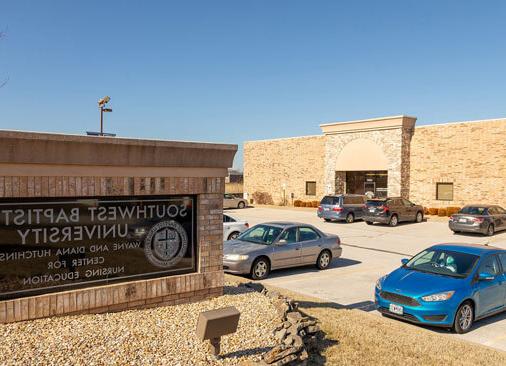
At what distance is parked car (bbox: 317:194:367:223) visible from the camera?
27.3 m

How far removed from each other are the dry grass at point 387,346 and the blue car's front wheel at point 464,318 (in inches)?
14.0

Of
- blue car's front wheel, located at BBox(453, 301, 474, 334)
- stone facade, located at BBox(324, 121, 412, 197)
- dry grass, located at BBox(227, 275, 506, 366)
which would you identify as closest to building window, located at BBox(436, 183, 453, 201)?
stone facade, located at BBox(324, 121, 412, 197)

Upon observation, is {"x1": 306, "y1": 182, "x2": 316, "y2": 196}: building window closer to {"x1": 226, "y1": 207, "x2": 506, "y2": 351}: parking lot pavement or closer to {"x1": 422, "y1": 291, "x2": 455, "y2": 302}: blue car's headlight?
{"x1": 226, "y1": 207, "x2": 506, "y2": 351}: parking lot pavement

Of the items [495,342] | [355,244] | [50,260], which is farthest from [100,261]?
[355,244]

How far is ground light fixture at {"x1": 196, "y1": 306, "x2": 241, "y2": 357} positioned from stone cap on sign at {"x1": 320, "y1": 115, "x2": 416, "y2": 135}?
96.8 ft

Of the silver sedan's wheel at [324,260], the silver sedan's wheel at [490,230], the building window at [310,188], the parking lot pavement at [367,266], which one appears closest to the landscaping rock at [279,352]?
the parking lot pavement at [367,266]

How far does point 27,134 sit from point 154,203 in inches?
83.0

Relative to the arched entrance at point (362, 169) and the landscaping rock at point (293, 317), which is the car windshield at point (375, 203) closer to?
the arched entrance at point (362, 169)

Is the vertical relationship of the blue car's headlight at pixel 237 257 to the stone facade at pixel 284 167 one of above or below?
below

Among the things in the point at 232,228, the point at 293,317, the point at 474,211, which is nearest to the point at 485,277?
the point at 293,317

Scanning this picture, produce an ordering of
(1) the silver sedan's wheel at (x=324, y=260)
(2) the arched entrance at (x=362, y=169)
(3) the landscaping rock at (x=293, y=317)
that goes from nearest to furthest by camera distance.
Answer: (3) the landscaping rock at (x=293, y=317)
(1) the silver sedan's wheel at (x=324, y=260)
(2) the arched entrance at (x=362, y=169)

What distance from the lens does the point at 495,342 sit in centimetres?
801

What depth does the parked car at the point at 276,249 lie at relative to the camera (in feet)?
38.9

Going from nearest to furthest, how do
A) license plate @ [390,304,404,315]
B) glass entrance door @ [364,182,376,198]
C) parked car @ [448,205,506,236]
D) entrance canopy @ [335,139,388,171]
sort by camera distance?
license plate @ [390,304,404,315], parked car @ [448,205,506,236], entrance canopy @ [335,139,388,171], glass entrance door @ [364,182,376,198]
